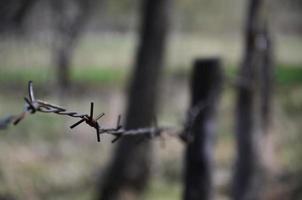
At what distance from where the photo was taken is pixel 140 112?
6.81 metres

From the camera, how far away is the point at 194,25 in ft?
55.6

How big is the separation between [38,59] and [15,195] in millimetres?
5150

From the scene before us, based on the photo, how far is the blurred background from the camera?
6.50 m

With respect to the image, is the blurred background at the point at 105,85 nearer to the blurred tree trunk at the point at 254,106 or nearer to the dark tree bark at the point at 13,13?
the dark tree bark at the point at 13,13

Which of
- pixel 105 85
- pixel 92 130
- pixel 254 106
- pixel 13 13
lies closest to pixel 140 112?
pixel 13 13

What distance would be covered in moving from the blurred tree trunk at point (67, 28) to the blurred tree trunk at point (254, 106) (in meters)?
Answer: 4.31

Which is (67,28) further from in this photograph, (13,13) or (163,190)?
(163,190)

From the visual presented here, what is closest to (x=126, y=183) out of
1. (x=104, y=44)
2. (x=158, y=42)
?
(x=158, y=42)

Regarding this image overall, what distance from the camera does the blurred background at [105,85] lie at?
650cm

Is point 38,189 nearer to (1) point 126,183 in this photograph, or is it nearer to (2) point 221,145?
(1) point 126,183

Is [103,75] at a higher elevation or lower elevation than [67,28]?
lower

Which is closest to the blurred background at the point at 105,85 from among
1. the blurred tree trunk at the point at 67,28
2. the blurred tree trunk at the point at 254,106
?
the blurred tree trunk at the point at 67,28

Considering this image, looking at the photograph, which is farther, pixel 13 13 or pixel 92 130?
pixel 92 130

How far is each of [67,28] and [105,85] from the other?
5.98 metres
